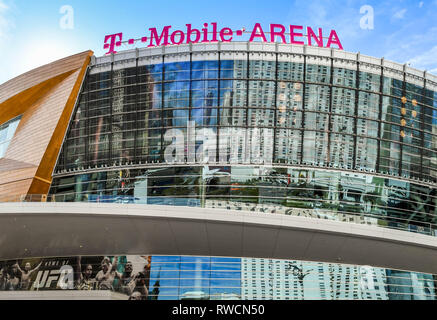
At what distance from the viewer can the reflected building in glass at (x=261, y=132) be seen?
42812mm

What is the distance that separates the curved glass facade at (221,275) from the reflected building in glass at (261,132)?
629 centimetres

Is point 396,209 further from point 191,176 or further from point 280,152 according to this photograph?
point 191,176

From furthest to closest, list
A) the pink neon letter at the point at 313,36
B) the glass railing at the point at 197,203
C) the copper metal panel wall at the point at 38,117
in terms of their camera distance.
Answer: the pink neon letter at the point at 313,36 < the copper metal panel wall at the point at 38,117 < the glass railing at the point at 197,203

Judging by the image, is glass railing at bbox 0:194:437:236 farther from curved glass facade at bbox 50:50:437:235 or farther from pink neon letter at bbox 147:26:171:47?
pink neon letter at bbox 147:26:171:47

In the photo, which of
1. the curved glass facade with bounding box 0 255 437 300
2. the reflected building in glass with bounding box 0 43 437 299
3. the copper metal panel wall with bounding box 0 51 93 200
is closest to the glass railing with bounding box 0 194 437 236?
the curved glass facade with bounding box 0 255 437 300

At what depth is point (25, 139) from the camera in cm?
4591

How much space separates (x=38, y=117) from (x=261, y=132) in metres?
21.3

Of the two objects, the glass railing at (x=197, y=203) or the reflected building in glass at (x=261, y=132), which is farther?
the reflected building in glass at (x=261, y=132)

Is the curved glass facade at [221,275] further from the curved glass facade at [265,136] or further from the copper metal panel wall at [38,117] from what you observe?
the copper metal panel wall at [38,117]

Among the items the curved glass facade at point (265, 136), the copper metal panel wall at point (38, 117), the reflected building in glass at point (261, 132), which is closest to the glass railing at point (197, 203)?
Result: the reflected building in glass at point (261, 132)

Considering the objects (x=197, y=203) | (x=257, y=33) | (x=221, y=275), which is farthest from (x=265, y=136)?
(x=221, y=275)

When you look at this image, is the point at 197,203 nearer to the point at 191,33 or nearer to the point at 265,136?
the point at 265,136

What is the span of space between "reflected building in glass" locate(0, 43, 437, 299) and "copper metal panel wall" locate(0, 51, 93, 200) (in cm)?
130

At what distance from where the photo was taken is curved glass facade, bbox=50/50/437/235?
42.8 metres
